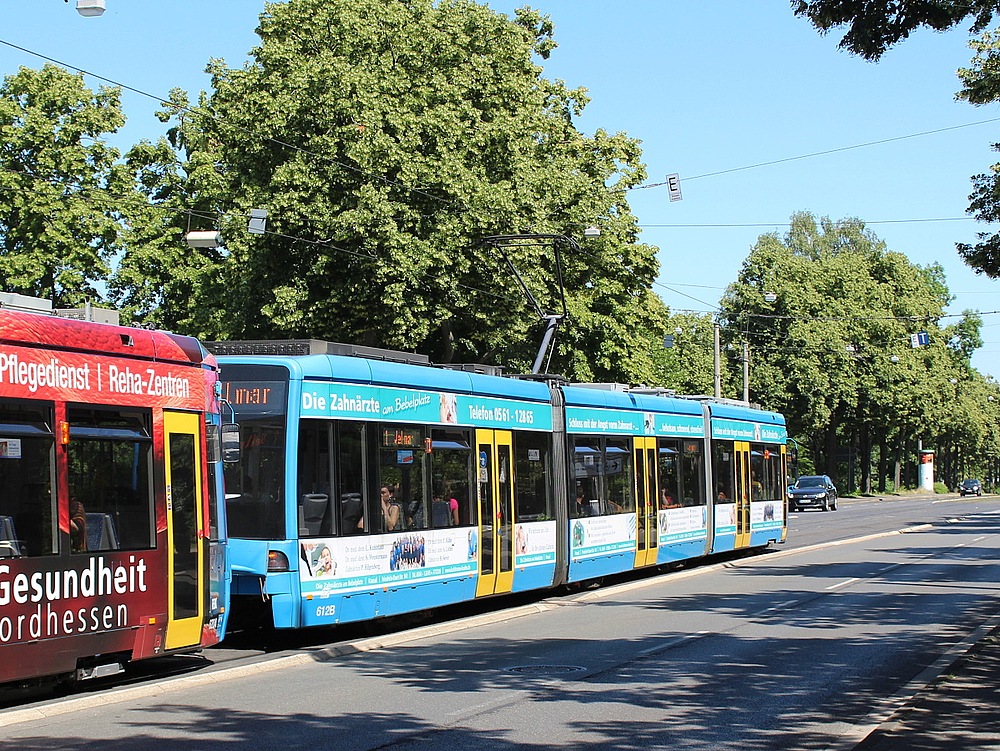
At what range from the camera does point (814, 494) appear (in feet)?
221

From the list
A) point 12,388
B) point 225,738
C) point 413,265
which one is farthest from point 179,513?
point 413,265

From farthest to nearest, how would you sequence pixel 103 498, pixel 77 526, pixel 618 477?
pixel 618 477, pixel 103 498, pixel 77 526

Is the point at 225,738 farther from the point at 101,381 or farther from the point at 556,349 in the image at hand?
the point at 556,349

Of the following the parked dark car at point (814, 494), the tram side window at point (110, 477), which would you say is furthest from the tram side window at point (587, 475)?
the parked dark car at point (814, 494)

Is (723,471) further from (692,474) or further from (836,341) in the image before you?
(836,341)

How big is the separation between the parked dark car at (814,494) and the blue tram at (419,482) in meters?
44.3

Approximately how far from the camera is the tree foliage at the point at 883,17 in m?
10.0

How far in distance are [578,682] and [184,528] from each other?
3.63 metres

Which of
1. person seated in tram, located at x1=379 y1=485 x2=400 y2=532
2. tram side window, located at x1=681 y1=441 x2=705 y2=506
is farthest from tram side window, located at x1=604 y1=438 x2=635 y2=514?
person seated in tram, located at x1=379 y1=485 x2=400 y2=532

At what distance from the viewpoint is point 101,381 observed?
11.1m

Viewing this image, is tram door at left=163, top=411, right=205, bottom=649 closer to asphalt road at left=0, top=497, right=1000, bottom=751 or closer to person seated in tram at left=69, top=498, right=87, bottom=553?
asphalt road at left=0, top=497, right=1000, bottom=751

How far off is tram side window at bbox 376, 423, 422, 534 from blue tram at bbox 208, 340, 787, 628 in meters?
0.02

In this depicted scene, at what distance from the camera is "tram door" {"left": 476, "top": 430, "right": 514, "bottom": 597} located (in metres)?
17.5

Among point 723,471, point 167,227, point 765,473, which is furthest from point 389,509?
point 167,227
